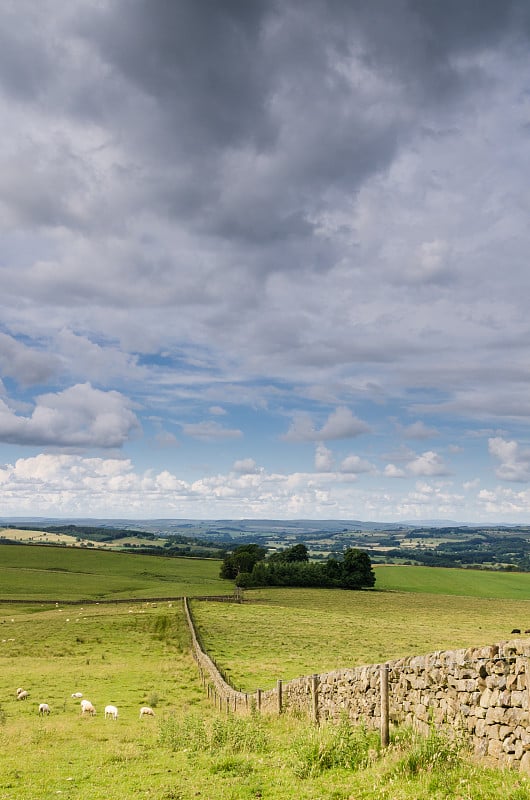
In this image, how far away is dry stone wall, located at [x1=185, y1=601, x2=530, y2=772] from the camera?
8.52 metres

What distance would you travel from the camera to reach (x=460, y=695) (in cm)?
974

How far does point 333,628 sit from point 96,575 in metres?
80.8

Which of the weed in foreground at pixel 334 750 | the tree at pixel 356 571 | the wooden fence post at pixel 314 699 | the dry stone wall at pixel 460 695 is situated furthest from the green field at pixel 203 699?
the tree at pixel 356 571

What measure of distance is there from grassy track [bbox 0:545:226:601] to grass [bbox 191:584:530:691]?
58.1 feet

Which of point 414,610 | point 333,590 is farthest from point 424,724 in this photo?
point 333,590

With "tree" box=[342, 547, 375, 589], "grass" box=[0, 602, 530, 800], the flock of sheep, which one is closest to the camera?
"grass" box=[0, 602, 530, 800]

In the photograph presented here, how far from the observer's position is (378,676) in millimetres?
12945

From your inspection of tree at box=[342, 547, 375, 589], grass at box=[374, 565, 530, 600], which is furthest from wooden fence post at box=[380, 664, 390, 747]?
tree at box=[342, 547, 375, 589]

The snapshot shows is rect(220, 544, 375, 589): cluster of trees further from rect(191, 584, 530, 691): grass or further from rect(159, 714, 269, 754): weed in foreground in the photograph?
rect(159, 714, 269, 754): weed in foreground

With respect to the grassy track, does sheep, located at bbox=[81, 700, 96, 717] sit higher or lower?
higher

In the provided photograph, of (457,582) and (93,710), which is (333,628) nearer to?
(93,710)

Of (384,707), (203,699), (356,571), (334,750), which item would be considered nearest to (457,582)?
(356,571)

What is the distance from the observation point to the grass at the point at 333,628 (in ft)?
126

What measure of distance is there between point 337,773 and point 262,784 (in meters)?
1.49
